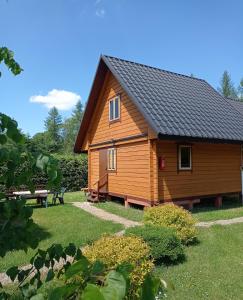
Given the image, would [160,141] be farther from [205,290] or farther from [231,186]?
[205,290]


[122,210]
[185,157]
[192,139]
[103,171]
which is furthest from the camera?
[103,171]

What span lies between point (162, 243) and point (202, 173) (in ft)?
24.4

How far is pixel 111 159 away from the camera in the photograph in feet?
52.5

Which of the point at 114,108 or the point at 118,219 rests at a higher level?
the point at 114,108

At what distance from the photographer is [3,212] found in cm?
150

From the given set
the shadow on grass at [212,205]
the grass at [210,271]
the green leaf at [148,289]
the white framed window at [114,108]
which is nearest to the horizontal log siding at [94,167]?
the white framed window at [114,108]

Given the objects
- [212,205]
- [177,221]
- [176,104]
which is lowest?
[212,205]

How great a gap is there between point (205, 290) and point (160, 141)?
24.5 ft

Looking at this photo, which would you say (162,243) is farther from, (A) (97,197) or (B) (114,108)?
(A) (97,197)

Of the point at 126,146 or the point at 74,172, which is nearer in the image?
the point at 126,146

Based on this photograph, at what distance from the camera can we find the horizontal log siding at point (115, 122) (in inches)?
532

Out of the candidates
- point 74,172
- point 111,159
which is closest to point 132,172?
point 111,159

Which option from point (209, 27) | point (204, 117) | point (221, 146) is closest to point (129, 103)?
point (204, 117)

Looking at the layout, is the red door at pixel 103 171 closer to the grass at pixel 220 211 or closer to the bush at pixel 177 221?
the grass at pixel 220 211
